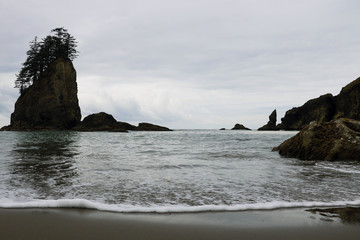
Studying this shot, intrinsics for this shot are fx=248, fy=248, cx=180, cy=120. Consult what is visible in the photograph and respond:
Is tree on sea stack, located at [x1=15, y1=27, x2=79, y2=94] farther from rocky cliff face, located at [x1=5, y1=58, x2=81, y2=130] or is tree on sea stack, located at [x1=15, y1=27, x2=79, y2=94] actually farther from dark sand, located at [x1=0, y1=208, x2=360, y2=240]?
dark sand, located at [x1=0, y1=208, x2=360, y2=240]

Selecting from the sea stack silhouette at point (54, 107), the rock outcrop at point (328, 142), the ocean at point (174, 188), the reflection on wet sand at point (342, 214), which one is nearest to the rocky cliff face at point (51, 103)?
the sea stack silhouette at point (54, 107)

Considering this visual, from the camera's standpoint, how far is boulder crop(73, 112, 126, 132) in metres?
50.1

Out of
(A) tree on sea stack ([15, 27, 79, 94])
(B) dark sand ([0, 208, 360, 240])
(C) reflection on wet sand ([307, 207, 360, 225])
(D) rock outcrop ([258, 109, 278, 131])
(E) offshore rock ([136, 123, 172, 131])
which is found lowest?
(B) dark sand ([0, 208, 360, 240])

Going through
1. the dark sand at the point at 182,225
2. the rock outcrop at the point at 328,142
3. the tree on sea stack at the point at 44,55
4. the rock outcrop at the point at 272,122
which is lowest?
the dark sand at the point at 182,225

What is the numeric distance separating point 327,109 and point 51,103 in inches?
2627

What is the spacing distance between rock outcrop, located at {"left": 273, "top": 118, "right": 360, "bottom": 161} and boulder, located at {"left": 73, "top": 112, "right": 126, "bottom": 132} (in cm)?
4350

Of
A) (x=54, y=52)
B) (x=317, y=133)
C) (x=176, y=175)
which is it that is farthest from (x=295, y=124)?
(x=176, y=175)

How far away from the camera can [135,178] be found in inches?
215

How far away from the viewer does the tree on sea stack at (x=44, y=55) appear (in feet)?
174

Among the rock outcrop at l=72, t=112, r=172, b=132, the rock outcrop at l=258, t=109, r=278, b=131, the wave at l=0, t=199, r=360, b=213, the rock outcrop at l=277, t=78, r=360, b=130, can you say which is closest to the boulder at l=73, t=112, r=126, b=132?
the rock outcrop at l=72, t=112, r=172, b=132

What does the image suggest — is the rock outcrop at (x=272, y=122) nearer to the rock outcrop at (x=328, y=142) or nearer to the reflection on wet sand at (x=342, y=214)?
the rock outcrop at (x=328, y=142)

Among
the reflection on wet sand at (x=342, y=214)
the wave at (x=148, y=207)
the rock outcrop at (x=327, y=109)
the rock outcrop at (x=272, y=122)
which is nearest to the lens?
the reflection on wet sand at (x=342, y=214)

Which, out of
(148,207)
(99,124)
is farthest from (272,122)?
(148,207)

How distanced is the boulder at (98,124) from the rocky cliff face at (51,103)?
1.82 m
